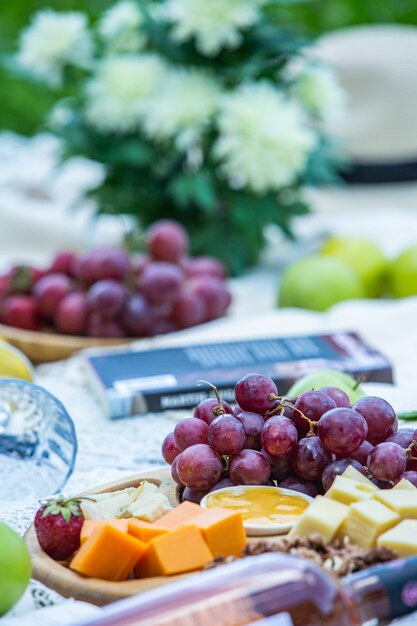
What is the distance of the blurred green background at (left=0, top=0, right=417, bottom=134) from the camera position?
140 inches

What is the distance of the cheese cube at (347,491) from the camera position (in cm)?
83

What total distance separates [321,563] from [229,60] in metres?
1.48

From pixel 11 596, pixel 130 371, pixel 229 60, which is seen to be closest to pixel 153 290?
pixel 130 371

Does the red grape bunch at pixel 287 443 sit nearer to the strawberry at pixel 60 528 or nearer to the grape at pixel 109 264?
the strawberry at pixel 60 528

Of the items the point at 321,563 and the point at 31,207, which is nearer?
the point at 321,563

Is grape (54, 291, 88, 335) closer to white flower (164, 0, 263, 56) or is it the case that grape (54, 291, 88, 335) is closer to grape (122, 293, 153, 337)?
grape (122, 293, 153, 337)

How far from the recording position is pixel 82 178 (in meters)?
2.73

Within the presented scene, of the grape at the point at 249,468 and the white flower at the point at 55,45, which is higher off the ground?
the white flower at the point at 55,45

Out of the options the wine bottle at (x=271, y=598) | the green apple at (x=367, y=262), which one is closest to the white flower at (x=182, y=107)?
the green apple at (x=367, y=262)

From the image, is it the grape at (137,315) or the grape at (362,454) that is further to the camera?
the grape at (137,315)

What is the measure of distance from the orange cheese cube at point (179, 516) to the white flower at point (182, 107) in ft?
4.02

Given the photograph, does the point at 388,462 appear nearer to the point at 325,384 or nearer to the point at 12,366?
the point at 325,384

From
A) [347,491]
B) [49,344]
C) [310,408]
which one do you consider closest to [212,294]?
[49,344]

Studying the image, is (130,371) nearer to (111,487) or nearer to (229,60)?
(111,487)
